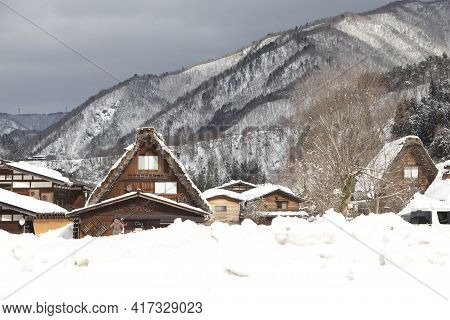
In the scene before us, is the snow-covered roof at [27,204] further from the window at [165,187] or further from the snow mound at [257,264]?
the snow mound at [257,264]

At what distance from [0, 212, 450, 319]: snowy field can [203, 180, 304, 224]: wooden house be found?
47.5 metres

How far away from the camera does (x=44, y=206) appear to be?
142ft

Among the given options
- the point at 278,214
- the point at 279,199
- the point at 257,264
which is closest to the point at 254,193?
the point at 279,199

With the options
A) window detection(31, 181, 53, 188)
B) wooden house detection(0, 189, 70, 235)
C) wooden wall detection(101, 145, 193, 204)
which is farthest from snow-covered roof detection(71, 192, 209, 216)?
window detection(31, 181, 53, 188)

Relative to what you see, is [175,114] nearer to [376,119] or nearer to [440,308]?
[376,119]

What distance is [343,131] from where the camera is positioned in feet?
76.4

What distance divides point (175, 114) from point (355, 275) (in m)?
14.4

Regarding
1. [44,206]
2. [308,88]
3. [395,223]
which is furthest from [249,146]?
[395,223]

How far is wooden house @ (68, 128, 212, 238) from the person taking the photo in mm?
32781

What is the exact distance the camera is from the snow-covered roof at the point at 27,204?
132ft

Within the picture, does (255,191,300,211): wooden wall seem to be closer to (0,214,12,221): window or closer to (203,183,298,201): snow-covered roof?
(203,183,298,201): snow-covered roof

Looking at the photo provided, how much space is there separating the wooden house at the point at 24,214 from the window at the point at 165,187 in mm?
10057

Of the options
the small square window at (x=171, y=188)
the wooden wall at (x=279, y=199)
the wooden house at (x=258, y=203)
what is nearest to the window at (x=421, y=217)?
the small square window at (x=171, y=188)

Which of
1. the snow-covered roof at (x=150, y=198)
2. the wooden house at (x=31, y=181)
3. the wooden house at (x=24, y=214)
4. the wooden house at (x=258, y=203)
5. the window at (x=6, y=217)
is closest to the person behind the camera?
the snow-covered roof at (x=150, y=198)
